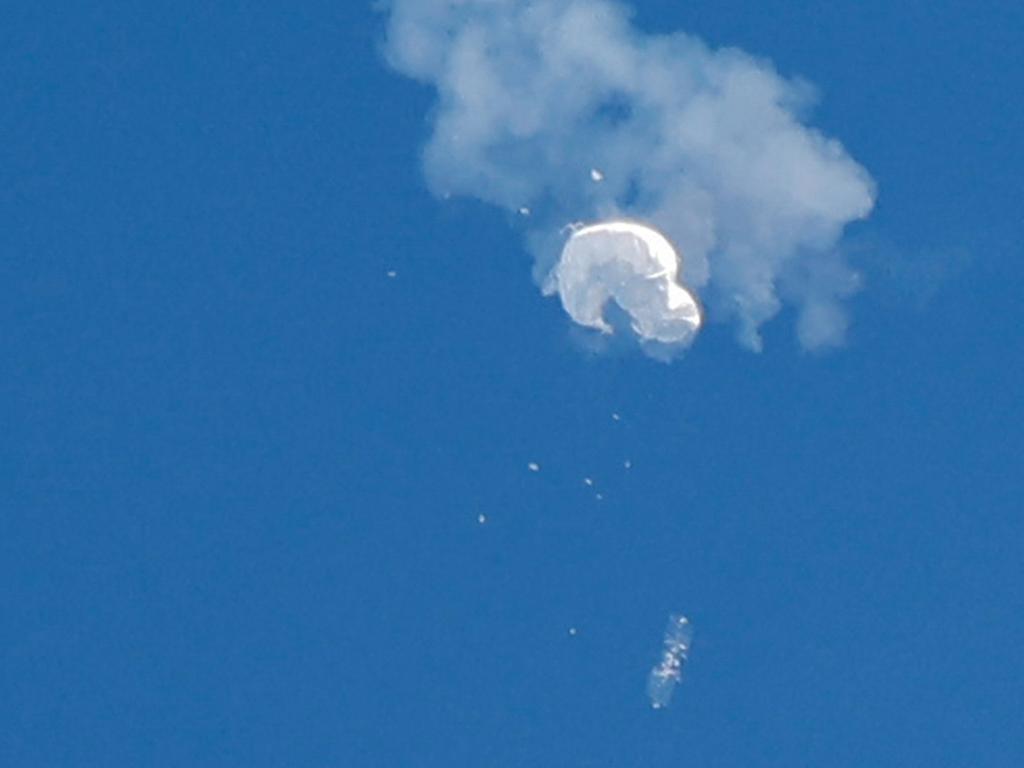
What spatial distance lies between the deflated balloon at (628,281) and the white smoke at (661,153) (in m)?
0.03

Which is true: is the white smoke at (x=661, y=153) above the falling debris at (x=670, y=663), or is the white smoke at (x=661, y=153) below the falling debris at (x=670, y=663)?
above

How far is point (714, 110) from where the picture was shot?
10.1 ft

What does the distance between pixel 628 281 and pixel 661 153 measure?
0.25 metres

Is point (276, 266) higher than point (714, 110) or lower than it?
lower

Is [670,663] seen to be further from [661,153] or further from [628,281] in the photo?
[661,153]

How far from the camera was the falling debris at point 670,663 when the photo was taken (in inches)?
122

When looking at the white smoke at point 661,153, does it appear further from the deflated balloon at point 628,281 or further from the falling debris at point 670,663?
the falling debris at point 670,663

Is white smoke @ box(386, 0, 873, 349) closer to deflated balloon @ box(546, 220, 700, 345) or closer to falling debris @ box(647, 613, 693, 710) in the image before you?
deflated balloon @ box(546, 220, 700, 345)

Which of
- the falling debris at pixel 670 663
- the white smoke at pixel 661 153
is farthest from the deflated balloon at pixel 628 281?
the falling debris at pixel 670 663

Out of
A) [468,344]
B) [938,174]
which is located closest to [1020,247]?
[938,174]

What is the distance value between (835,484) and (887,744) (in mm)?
500

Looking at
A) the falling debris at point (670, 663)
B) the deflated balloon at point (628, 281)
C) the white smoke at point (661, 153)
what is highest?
the white smoke at point (661, 153)

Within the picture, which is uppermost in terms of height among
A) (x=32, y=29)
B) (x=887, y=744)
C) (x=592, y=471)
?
(x=32, y=29)

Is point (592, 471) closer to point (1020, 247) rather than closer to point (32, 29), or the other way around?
point (1020, 247)
